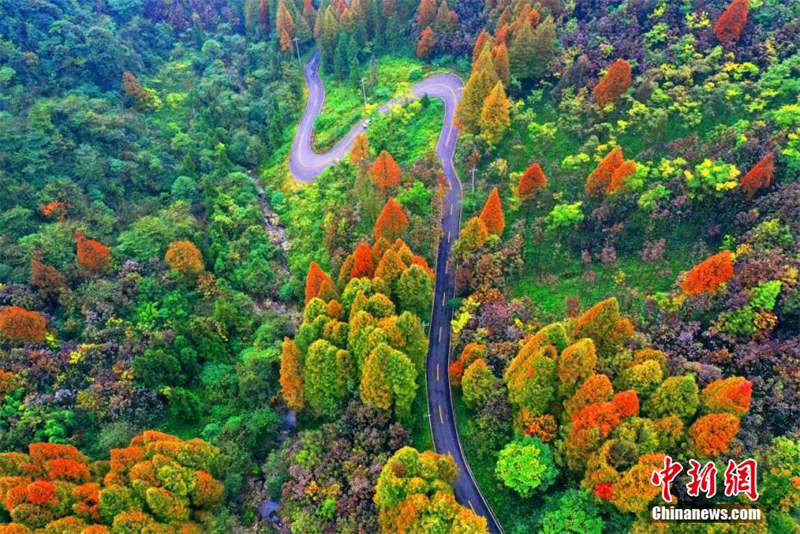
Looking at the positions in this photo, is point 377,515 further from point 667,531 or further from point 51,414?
point 51,414

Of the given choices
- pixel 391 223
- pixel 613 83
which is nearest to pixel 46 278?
pixel 391 223

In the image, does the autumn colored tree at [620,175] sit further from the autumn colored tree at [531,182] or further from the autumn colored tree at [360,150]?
the autumn colored tree at [360,150]

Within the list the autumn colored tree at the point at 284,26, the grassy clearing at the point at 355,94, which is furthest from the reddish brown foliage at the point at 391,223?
the autumn colored tree at the point at 284,26

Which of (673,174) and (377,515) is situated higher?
(673,174)

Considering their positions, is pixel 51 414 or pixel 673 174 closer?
pixel 51 414

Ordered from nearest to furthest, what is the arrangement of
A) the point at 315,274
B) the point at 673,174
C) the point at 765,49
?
the point at 315,274 < the point at 673,174 < the point at 765,49

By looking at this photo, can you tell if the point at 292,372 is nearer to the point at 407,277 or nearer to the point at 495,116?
the point at 407,277

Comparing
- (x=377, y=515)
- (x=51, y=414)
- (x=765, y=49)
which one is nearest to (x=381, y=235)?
(x=377, y=515)
